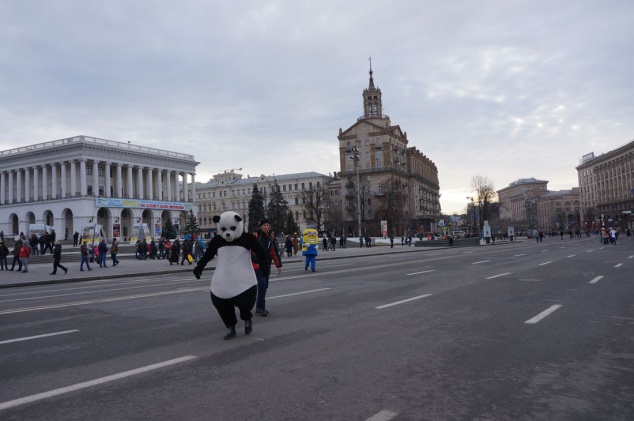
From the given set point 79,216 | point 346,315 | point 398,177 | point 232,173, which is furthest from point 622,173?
point 346,315

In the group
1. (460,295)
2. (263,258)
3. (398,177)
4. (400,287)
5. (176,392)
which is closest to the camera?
(176,392)

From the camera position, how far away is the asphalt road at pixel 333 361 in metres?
4.18

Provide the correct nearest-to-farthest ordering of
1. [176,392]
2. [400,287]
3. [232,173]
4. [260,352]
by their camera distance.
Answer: [176,392], [260,352], [400,287], [232,173]

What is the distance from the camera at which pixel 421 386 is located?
471cm

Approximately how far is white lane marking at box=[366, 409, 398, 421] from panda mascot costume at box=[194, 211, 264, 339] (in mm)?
3419

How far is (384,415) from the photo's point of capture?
3.98 metres

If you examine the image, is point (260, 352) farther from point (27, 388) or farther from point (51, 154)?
point (51, 154)

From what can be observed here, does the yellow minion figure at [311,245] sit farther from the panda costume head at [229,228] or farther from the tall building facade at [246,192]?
the tall building facade at [246,192]

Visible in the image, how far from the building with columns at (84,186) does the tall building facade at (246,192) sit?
93.6 ft

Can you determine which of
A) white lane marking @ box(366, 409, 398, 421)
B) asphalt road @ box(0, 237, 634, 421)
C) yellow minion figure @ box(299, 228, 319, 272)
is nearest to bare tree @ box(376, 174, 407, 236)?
yellow minion figure @ box(299, 228, 319, 272)

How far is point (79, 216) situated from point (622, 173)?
125m

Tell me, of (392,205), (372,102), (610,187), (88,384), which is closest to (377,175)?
(392,205)

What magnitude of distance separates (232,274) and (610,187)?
5692 inches

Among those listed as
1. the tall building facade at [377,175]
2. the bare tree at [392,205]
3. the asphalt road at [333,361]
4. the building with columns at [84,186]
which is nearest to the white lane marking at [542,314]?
the asphalt road at [333,361]
